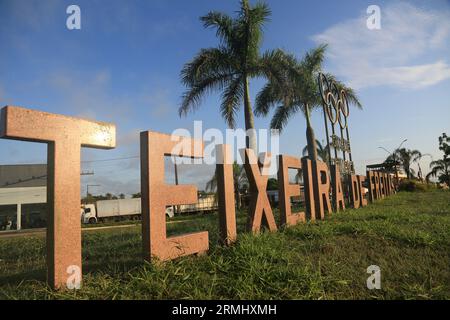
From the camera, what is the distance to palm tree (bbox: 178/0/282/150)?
41.5ft

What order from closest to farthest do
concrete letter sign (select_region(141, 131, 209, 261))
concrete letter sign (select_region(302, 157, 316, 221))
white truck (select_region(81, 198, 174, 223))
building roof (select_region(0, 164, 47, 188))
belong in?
concrete letter sign (select_region(141, 131, 209, 261)) < concrete letter sign (select_region(302, 157, 316, 221)) < white truck (select_region(81, 198, 174, 223)) < building roof (select_region(0, 164, 47, 188))

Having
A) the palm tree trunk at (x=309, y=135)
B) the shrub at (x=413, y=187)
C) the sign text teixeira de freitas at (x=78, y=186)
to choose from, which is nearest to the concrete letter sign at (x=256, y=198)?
the sign text teixeira de freitas at (x=78, y=186)

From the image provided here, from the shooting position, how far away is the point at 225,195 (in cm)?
470

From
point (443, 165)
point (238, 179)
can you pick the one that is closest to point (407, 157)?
point (443, 165)

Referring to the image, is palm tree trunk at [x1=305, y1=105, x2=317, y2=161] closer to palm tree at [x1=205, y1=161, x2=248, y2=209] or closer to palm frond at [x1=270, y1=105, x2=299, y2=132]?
palm frond at [x1=270, y1=105, x2=299, y2=132]

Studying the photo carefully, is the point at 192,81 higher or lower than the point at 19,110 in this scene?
higher

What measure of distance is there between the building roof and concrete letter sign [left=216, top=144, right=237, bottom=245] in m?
39.9

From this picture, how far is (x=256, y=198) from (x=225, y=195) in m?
0.96

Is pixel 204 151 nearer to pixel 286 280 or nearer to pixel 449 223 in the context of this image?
pixel 286 280

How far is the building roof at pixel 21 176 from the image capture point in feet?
128

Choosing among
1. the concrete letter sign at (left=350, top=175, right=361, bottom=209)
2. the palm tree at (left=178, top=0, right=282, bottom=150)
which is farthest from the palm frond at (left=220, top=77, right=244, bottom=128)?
the concrete letter sign at (left=350, top=175, right=361, bottom=209)
